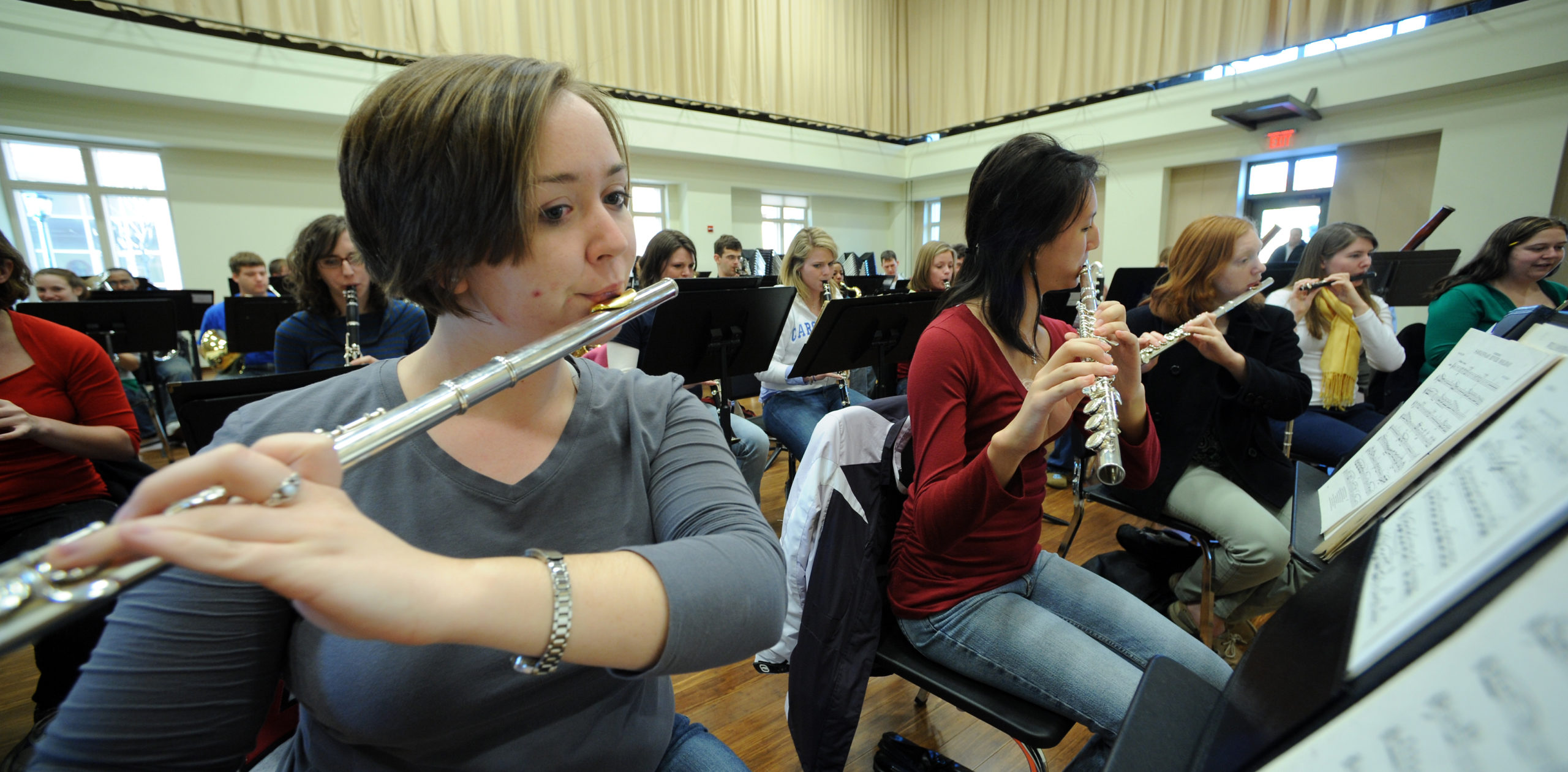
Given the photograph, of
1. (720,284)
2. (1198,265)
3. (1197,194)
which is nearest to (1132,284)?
(1198,265)

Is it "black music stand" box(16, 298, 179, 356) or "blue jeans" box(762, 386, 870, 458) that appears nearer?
"blue jeans" box(762, 386, 870, 458)

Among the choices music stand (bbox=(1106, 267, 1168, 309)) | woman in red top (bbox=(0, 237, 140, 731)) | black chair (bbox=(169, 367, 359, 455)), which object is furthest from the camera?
music stand (bbox=(1106, 267, 1168, 309))

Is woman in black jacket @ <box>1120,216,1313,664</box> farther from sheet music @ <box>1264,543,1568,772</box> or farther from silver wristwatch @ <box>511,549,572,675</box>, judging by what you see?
silver wristwatch @ <box>511,549,572,675</box>

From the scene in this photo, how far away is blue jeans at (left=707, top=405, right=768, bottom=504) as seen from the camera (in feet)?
8.98

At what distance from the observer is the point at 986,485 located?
106 centimetres

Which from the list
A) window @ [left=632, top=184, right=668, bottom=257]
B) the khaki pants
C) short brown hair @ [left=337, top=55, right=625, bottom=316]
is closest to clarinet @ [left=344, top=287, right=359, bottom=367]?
short brown hair @ [left=337, top=55, right=625, bottom=316]

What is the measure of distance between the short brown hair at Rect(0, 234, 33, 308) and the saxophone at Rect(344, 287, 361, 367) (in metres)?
0.76

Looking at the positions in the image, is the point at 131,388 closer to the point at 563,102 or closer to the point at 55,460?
the point at 55,460

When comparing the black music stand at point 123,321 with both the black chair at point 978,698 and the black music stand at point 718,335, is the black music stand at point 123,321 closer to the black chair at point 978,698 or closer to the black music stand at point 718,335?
the black music stand at point 718,335

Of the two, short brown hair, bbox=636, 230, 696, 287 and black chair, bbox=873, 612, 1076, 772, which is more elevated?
short brown hair, bbox=636, 230, 696, 287

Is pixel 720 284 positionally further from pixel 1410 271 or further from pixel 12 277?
pixel 1410 271

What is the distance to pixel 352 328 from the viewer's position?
2.31 m

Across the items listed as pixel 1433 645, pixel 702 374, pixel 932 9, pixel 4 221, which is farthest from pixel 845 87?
pixel 1433 645

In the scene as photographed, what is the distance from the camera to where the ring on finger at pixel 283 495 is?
1.32 ft
